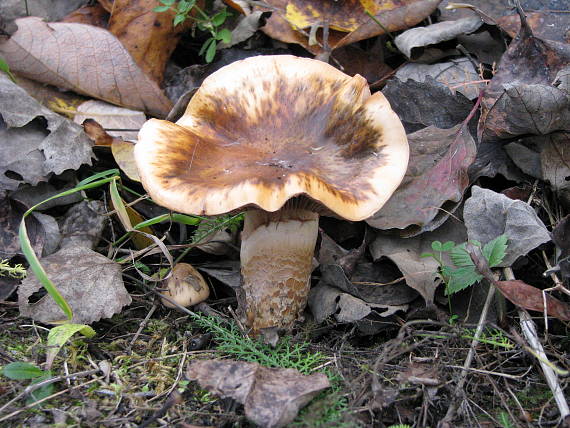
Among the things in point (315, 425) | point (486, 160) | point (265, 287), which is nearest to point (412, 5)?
point (486, 160)

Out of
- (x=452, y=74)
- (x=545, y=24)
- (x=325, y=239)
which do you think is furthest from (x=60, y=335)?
(x=545, y=24)

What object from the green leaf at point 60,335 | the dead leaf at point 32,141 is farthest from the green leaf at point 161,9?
the green leaf at point 60,335

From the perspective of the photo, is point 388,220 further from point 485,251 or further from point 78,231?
point 78,231

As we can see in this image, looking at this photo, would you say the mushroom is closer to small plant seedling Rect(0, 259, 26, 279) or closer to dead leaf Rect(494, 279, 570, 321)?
dead leaf Rect(494, 279, 570, 321)

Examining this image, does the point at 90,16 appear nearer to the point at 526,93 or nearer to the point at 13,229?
the point at 13,229

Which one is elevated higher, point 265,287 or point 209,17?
point 209,17

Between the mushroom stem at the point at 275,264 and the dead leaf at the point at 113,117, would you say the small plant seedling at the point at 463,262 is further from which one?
the dead leaf at the point at 113,117
